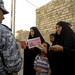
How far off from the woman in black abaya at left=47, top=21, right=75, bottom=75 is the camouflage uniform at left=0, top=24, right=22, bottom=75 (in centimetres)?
105

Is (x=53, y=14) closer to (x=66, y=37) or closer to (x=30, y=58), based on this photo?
(x=30, y=58)

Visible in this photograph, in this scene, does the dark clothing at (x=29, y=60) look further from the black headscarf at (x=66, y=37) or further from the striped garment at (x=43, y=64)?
the black headscarf at (x=66, y=37)

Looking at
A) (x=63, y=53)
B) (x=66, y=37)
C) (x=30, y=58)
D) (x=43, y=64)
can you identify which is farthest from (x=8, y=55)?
(x=30, y=58)

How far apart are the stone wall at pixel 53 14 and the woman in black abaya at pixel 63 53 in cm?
346

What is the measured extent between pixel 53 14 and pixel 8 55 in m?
6.45

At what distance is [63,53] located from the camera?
142 inches

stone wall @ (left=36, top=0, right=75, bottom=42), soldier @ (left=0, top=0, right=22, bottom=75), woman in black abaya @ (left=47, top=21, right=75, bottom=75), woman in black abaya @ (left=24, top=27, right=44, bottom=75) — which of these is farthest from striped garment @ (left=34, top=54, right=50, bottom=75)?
stone wall @ (left=36, top=0, right=75, bottom=42)

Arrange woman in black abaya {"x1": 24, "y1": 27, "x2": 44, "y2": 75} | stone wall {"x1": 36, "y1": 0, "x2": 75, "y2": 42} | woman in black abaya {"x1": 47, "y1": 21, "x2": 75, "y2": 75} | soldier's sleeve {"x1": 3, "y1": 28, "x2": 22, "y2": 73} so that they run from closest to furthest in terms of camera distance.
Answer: soldier's sleeve {"x1": 3, "y1": 28, "x2": 22, "y2": 73}
woman in black abaya {"x1": 47, "y1": 21, "x2": 75, "y2": 75}
woman in black abaya {"x1": 24, "y1": 27, "x2": 44, "y2": 75}
stone wall {"x1": 36, "y1": 0, "x2": 75, "y2": 42}

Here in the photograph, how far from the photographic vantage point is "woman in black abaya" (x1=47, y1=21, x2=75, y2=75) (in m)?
3.55

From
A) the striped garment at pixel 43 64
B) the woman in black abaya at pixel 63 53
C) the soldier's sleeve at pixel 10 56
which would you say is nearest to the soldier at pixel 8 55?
the soldier's sleeve at pixel 10 56

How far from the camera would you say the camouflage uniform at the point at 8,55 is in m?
2.50

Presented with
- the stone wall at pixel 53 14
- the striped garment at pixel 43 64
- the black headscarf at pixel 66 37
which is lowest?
the striped garment at pixel 43 64

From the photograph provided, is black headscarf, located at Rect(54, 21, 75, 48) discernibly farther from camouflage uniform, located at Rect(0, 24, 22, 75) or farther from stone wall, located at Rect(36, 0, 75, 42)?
stone wall, located at Rect(36, 0, 75, 42)

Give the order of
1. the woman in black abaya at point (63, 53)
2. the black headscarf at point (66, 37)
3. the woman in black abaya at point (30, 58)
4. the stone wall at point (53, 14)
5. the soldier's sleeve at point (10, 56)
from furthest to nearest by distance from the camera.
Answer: the stone wall at point (53, 14) < the woman in black abaya at point (30, 58) < the black headscarf at point (66, 37) < the woman in black abaya at point (63, 53) < the soldier's sleeve at point (10, 56)
